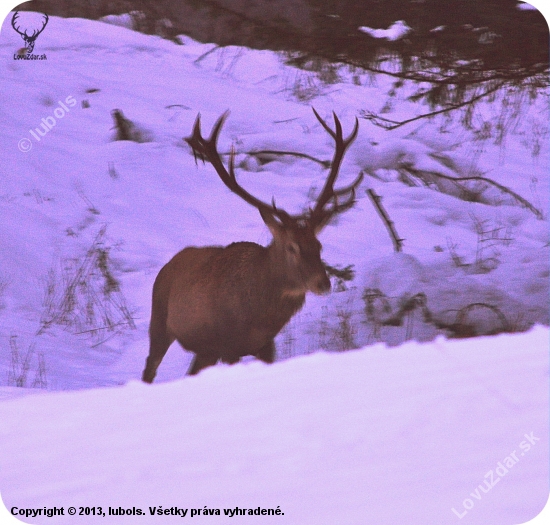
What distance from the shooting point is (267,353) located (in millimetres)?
2334

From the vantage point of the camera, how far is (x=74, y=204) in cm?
236

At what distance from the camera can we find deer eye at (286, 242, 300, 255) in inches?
92.0

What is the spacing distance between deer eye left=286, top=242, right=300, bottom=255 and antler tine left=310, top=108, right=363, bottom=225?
0.09 metres

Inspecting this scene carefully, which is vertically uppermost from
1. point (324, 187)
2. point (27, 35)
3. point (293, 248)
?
point (27, 35)

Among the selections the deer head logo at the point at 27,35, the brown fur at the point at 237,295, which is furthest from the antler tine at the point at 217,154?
the deer head logo at the point at 27,35

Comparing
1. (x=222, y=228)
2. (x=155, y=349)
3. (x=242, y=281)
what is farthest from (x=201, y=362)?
(x=222, y=228)

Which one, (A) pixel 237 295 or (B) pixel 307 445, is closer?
(B) pixel 307 445

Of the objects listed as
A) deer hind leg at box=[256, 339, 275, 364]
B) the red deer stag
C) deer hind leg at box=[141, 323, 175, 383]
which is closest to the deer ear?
the red deer stag

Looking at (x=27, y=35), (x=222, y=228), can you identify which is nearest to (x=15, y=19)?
(x=27, y=35)

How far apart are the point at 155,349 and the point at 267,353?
32 centimetres

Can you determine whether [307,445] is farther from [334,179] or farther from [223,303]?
[334,179]

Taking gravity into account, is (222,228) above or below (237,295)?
above

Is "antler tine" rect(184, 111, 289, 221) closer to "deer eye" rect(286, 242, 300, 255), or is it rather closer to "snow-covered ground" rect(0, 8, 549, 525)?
"snow-covered ground" rect(0, 8, 549, 525)

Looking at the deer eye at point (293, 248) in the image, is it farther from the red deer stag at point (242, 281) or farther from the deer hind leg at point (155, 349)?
the deer hind leg at point (155, 349)
